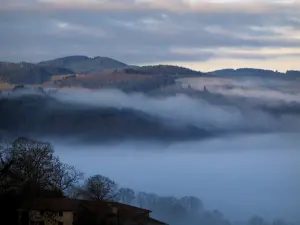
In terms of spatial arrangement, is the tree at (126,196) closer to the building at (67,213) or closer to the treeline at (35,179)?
the treeline at (35,179)

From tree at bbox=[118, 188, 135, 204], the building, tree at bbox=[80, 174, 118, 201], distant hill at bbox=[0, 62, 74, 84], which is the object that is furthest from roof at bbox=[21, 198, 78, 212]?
distant hill at bbox=[0, 62, 74, 84]

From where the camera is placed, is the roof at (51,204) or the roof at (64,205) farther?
the roof at (64,205)

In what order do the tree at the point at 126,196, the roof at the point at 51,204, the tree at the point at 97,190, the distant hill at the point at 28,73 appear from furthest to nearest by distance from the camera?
the distant hill at the point at 28,73 < the tree at the point at 126,196 < the tree at the point at 97,190 < the roof at the point at 51,204

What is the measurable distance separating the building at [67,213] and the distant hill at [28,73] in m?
91.5

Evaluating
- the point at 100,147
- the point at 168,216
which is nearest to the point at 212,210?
the point at 168,216

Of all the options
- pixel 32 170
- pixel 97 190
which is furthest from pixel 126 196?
pixel 32 170

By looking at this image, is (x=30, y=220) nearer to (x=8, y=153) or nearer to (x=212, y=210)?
(x=8, y=153)

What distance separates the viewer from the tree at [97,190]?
77488 millimetres

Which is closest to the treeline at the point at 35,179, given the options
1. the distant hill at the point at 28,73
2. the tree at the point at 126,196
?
the tree at the point at 126,196

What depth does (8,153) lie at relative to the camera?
7394cm

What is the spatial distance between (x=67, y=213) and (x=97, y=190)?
13.0 meters

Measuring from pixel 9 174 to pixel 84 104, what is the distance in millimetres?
97387

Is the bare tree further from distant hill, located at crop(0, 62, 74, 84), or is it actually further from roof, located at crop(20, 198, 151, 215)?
distant hill, located at crop(0, 62, 74, 84)

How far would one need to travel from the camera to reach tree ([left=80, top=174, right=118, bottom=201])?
254ft
